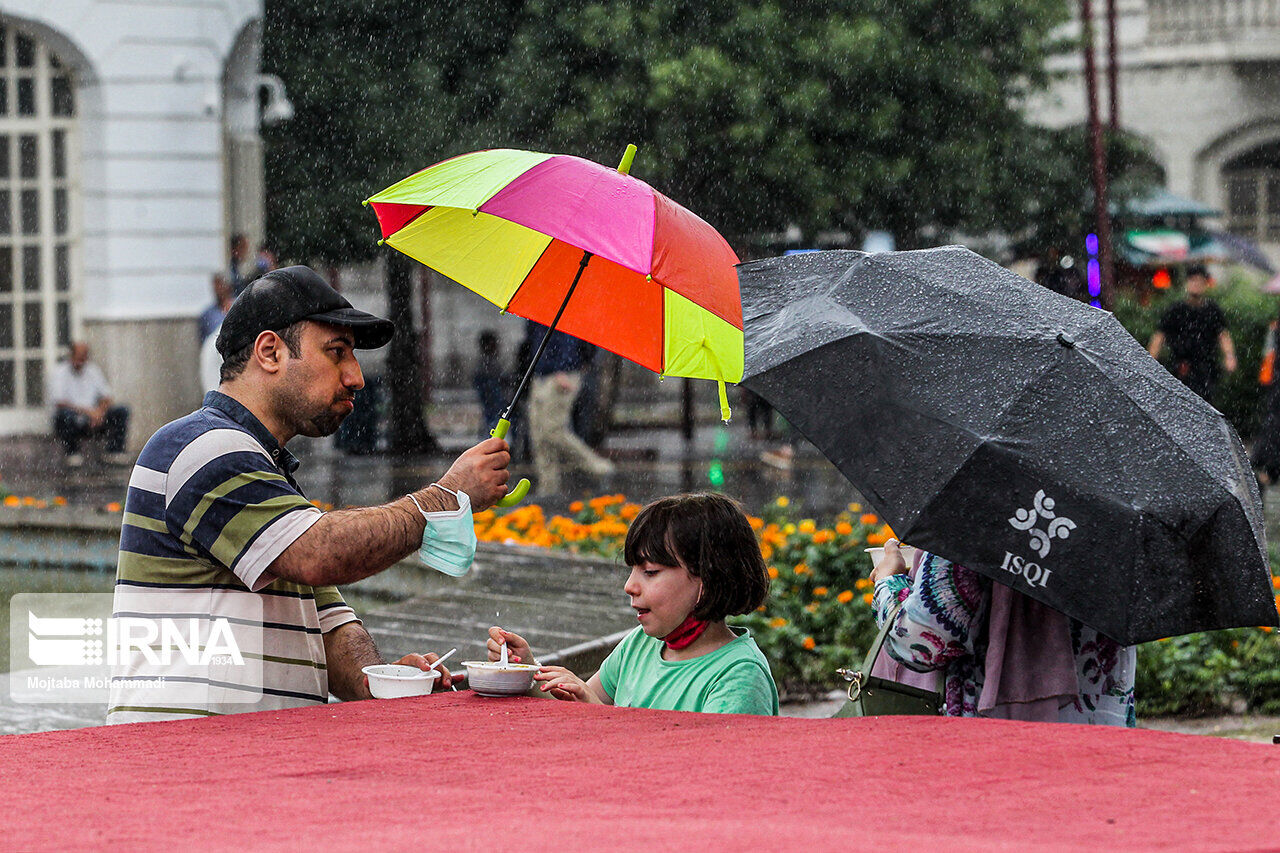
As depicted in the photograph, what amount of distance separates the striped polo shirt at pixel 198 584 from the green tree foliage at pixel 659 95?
47.5 ft

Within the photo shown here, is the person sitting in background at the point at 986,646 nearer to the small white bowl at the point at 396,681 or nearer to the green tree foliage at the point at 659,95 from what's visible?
the small white bowl at the point at 396,681

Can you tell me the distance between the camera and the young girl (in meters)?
3.57

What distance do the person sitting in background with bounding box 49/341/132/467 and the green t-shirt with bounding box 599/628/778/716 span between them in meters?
14.6

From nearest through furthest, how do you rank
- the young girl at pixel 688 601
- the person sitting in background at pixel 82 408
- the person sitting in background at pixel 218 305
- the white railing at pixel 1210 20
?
the young girl at pixel 688 601 → the person sitting in background at pixel 218 305 → the person sitting in background at pixel 82 408 → the white railing at pixel 1210 20

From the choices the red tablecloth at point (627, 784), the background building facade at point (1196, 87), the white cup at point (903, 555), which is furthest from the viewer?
the background building facade at point (1196, 87)

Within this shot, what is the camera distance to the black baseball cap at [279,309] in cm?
342

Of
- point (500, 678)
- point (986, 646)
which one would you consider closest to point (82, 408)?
point (500, 678)

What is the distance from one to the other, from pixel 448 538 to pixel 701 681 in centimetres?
65

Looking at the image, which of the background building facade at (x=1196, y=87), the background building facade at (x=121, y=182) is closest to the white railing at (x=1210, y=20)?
the background building facade at (x=1196, y=87)

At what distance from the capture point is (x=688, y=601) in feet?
11.9

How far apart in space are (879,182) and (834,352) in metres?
15.9

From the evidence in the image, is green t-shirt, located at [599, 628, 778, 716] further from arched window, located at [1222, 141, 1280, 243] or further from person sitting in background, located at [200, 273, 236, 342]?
A: arched window, located at [1222, 141, 1280, 243]

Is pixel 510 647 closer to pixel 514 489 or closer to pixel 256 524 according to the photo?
pixel 514 489

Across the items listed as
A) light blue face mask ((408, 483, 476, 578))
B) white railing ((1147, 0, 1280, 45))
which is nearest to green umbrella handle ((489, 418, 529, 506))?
light blue face mask ((408, 483, 476, 578))
